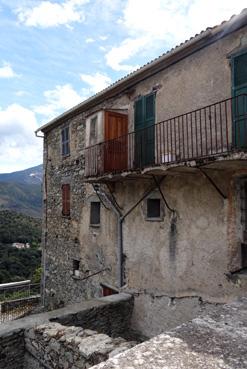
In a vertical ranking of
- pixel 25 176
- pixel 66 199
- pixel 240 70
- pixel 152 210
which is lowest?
pixel 152 210

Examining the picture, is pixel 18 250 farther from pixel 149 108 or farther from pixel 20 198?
pixel 20 198

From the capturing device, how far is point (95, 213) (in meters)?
10.8

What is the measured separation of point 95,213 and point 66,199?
2194mm

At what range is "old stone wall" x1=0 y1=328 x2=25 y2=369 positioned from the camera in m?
5.83

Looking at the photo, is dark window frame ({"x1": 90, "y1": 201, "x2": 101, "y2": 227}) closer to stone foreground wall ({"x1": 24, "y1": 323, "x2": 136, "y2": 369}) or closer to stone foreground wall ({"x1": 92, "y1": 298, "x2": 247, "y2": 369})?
stone foreground wall ({"x1": 24, "y1": 323, "x2": 136, "y2": 369})

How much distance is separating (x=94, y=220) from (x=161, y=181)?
3722 mm

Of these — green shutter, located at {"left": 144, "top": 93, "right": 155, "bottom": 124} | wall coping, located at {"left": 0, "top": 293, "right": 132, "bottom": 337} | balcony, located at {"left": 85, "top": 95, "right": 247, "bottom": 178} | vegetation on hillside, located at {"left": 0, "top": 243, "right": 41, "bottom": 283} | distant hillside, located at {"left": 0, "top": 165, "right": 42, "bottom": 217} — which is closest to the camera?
wall coping, located at {"left": 0, "top": 293, "right": 132, "bottom": 337}

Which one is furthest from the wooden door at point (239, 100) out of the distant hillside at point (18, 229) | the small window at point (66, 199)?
the distant hillside at point (18, 229)

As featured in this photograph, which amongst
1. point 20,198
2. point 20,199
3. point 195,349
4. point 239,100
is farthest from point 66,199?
point 20,198

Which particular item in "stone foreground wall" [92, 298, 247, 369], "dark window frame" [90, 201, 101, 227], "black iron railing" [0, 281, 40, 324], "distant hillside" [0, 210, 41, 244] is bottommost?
"black iron railing" [0, 281, 40, 324]

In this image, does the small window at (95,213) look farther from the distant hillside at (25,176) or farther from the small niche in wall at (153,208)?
the distant hillside at (25,176)

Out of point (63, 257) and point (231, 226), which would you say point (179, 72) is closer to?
point (231, 226)

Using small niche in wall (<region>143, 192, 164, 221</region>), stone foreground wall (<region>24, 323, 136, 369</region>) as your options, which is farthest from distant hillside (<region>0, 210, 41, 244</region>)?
stone foreground wall (<region>24, 323, 136, 369</region>)

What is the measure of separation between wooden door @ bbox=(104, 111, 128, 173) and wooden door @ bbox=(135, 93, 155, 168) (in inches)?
15.7
